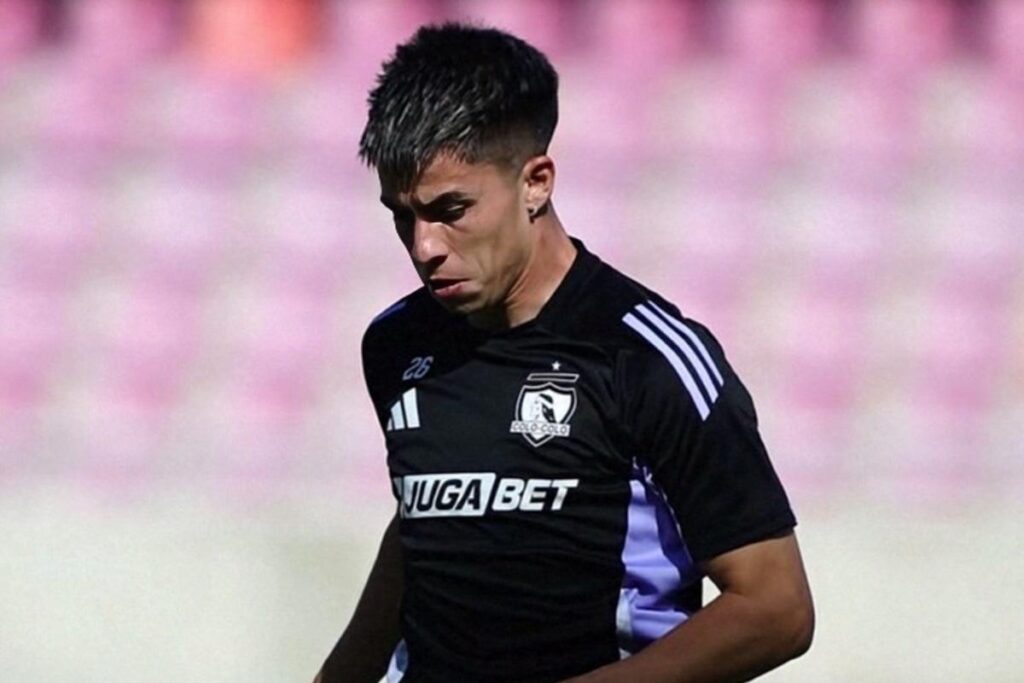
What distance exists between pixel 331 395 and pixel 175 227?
639mm

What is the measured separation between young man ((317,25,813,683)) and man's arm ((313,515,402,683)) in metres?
0.19

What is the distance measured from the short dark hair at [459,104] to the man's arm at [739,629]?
1.85ft

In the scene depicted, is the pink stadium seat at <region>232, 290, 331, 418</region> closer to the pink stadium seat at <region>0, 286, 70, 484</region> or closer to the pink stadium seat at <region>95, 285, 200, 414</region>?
the pink stadium seat at <region>95, 285, 200, 414</region>

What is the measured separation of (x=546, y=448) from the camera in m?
2.49

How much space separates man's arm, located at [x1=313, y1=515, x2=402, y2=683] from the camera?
283 cm

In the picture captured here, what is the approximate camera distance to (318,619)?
5.28 m

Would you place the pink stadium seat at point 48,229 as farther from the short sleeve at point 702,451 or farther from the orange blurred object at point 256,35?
the short sleeve at point 702,451

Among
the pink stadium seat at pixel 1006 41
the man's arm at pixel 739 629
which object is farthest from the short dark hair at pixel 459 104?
the pink stadium seat at pixel 1006 41

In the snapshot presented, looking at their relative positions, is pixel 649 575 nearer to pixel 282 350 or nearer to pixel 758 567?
pixel 758 567

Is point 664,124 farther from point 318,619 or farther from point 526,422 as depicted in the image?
point 526,422

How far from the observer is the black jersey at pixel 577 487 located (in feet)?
7.82

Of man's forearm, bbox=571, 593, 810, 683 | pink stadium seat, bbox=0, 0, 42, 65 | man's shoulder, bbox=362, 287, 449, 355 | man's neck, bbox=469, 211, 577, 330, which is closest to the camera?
man's forearm, bbox=571, 593, 810, 683

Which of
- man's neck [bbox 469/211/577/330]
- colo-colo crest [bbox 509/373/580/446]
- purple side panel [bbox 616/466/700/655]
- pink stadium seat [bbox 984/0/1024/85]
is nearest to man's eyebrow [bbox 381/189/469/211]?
man's neck [bbox 469/211/577/330]

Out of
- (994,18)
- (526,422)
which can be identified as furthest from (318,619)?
(526,422)
